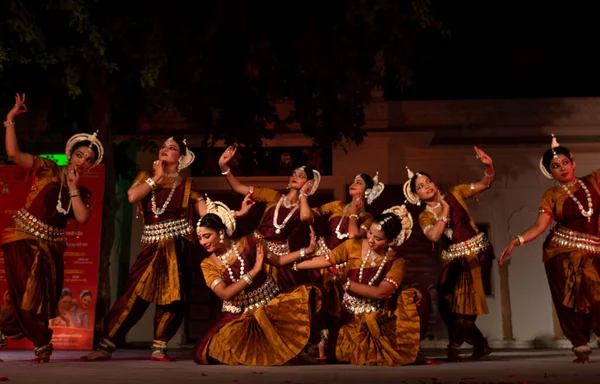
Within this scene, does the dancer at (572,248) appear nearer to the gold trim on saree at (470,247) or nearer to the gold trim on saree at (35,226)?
the gold trim on saree at (470,247)

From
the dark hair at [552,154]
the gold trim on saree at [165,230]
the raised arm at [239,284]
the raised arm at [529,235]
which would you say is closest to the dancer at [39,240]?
the gold trim on saree at [165,230]

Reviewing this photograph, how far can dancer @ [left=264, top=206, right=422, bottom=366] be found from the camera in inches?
197

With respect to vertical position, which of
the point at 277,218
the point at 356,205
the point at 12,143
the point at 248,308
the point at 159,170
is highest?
the point at 12,143

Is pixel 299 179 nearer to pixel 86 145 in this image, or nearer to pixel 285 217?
pixel 285 217

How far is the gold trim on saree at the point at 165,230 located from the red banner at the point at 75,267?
2.03 meters

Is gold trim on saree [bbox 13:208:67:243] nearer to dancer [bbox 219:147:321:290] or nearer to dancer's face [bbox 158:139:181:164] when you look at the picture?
dancer's face [bbox 158:139:181:164]

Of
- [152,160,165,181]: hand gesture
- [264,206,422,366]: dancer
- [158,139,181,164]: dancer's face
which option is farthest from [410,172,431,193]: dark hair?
[152,160,165,181]: hand gesture

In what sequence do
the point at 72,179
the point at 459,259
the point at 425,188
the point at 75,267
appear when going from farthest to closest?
the point at 75,267
the point at 459,259
the point at 425,188
the point at 72,179

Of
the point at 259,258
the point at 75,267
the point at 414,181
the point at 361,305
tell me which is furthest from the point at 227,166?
the point at 75,267

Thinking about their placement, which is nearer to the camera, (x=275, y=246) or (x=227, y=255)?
(x=227, y=255)

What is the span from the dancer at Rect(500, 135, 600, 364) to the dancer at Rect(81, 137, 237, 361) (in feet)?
7.78

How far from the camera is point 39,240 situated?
5141 millimetres

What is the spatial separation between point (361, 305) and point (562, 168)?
1854 mm

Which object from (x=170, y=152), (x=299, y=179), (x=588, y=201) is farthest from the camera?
(x=299, y=179)
